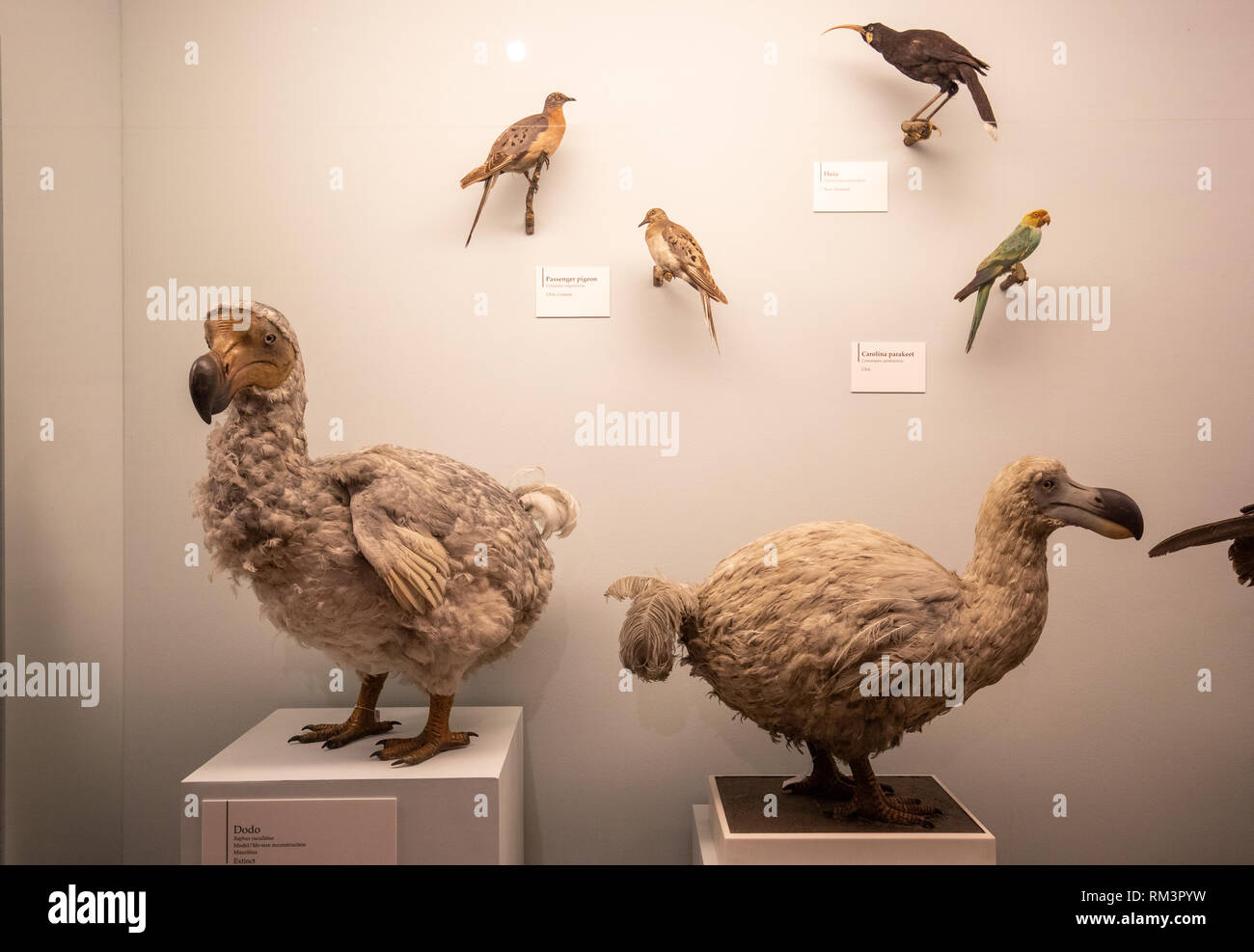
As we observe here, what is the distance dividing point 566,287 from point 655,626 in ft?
2.36

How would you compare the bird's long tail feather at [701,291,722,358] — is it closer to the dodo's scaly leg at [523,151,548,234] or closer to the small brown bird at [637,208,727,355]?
the small brown bird at [637,208,727,355]

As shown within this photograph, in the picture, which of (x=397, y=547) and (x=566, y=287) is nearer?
(x=397, y=547)

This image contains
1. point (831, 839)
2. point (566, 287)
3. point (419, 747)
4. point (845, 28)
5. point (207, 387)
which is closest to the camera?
point (207, 387)

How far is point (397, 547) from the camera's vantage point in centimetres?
151

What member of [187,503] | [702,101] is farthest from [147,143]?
[702,101]

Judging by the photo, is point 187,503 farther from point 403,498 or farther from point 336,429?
point 403,498

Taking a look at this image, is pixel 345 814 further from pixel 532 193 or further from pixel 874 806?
pixel 532 193

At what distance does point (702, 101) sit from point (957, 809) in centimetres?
155

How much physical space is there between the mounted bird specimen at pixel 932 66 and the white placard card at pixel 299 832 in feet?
5.59

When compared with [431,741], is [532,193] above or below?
above

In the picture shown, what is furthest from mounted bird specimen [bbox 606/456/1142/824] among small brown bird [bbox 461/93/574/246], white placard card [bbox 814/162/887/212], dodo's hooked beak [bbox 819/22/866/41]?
dodo's hooked beak [bbox 819/22/866/41]

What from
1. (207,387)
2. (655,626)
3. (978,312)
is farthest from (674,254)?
(207,387)

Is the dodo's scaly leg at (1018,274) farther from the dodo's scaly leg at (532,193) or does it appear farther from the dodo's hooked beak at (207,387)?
the dodo's hooked beak at (207,387)

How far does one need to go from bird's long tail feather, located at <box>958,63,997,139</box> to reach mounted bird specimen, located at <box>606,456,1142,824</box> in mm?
769
